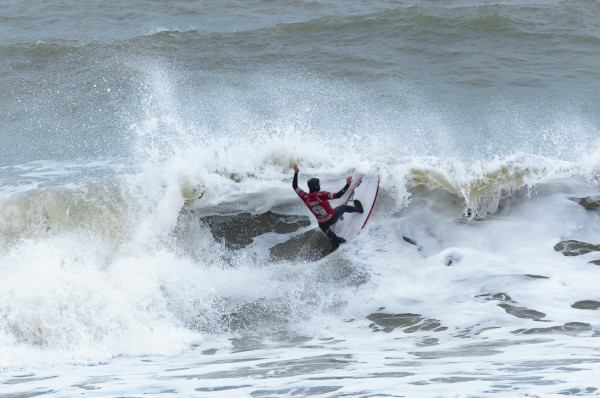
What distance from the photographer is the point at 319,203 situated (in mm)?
9188

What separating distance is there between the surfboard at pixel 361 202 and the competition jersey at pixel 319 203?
0.21m

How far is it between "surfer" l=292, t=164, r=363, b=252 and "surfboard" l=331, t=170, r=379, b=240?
14 centimetres

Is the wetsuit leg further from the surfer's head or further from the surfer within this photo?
the surfer's head

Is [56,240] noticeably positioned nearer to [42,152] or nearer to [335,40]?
[42,152]

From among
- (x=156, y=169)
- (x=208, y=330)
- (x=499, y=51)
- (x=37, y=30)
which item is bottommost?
(x=208, y=330)

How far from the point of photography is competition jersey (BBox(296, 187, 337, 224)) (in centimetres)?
912

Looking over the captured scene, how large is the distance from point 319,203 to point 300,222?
73 centimetres

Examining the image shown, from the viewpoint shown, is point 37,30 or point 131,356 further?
point 37,30

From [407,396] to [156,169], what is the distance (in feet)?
19.4

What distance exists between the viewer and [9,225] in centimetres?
920

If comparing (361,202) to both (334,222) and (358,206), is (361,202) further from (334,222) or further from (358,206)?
(334,222)

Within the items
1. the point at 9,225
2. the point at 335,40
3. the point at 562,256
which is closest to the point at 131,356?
the point at 9,225

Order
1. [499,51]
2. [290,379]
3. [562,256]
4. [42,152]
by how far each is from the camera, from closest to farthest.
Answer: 1. [290,379]
2. [562,256]
3. [42,152]
4. [499,51]

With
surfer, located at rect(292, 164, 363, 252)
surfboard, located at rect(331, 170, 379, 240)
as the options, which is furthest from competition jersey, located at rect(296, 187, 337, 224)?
surfboard, located at rect(331, 170, 379, 240)
